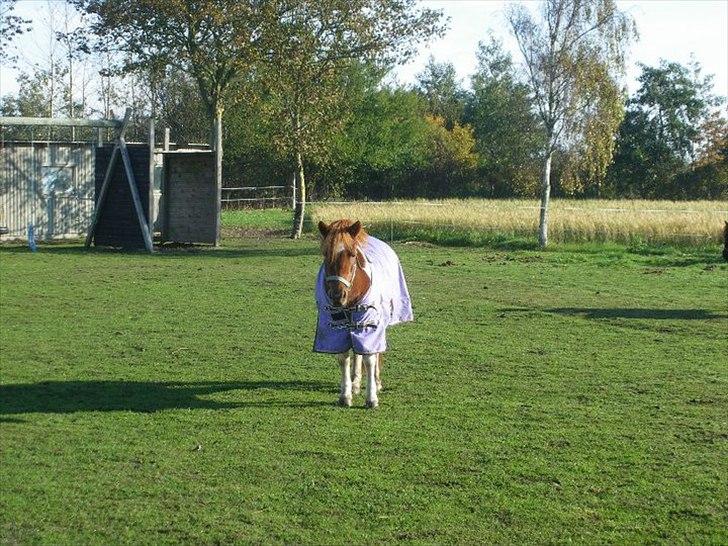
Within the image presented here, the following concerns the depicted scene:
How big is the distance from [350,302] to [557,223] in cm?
2178

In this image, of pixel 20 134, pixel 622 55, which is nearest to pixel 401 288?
pixel 622 55

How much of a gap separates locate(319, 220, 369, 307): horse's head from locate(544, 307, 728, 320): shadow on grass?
7164mm

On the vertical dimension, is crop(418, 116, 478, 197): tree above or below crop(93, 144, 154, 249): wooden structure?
above

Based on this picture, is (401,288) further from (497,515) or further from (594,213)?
(594,213)

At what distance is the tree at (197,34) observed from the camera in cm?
2959

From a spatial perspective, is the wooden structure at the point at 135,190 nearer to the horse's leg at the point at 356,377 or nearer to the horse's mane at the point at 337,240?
the horse's leg at the point at 356,377

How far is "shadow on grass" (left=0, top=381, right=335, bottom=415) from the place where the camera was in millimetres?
8750

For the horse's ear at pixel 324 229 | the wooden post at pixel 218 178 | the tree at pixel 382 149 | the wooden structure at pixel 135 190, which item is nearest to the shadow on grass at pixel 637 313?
the horse's ear at pixel 324 229

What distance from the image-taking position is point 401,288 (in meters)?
10.1

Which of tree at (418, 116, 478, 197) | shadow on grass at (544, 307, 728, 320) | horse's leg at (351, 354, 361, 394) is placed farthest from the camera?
tree at (418, 116, 478, 197)

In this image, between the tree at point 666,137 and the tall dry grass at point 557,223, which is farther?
the tree at point 666,137

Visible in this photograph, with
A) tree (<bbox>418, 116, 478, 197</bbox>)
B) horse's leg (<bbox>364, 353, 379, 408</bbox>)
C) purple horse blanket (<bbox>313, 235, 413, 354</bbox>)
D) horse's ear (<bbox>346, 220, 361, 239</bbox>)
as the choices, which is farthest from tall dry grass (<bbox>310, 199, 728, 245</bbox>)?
tree (<bbox>418, 116, 478, 197</bbox>)

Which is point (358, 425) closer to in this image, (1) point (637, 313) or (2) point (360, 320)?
(2) point (360, 320)

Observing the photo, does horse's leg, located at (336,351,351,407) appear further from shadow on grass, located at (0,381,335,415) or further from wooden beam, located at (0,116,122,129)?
wooden beam, located at (0,116,122,129)
